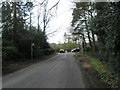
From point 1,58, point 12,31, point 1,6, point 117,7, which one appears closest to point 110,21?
point 117,7

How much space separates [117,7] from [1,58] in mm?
9969

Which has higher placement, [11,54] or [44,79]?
[11,54]

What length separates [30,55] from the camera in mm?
23422

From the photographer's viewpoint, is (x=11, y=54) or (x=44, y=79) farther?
(x=11, y=54)

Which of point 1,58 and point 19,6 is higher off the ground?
point 19,6

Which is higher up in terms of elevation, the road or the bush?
the bush

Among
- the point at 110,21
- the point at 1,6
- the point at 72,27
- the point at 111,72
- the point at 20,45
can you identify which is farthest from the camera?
the point at 72,27

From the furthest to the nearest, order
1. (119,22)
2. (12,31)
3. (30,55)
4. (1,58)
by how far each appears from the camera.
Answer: (30,55) < (12,31) < (1,58) < (119,22)

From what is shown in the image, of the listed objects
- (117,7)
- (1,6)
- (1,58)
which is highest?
(1,6)

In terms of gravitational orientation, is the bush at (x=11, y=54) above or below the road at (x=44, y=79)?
above

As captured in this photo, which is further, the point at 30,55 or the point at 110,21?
the point at 30,55

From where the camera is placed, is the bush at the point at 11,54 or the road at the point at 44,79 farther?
the bush at the point at 11,54

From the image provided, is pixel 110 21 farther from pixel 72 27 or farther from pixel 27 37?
pixel 72 27

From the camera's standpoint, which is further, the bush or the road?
the bush
